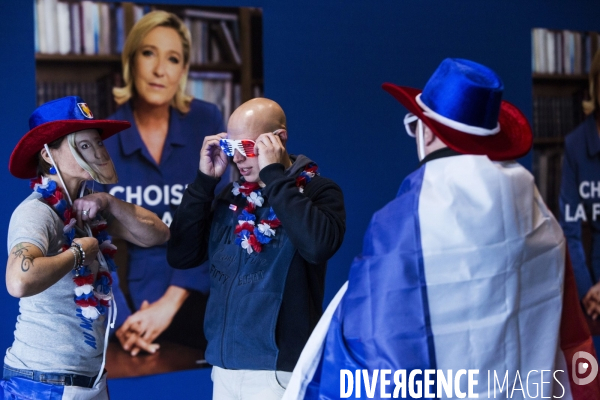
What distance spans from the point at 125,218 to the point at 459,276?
115cm

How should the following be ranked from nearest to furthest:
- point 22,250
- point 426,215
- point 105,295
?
point 426,215 → point 22,250 → point 105,295

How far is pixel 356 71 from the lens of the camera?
4.05 meters

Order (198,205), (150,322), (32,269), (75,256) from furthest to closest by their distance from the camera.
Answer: (150,322) < (198,205) < (75,256) < (32,269)

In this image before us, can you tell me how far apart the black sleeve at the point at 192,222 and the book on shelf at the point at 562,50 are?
305 cm

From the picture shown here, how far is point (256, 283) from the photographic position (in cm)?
209

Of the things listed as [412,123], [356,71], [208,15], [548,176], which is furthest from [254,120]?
[548,176]

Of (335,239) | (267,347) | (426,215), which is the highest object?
(426,215)

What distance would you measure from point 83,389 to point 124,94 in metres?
1.81

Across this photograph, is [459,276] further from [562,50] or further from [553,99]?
[562,50]

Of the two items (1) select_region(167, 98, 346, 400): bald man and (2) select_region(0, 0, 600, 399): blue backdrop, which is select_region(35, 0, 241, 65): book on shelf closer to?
(2) select_region(0, 0, 600, 399): blue backdrop

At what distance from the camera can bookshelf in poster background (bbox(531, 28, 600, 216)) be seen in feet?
15.0

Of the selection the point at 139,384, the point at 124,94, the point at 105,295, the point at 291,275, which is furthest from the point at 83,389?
the point at 124,94

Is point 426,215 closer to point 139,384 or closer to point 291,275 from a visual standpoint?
point 291,275

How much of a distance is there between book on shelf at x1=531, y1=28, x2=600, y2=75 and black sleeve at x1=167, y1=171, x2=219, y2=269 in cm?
305
